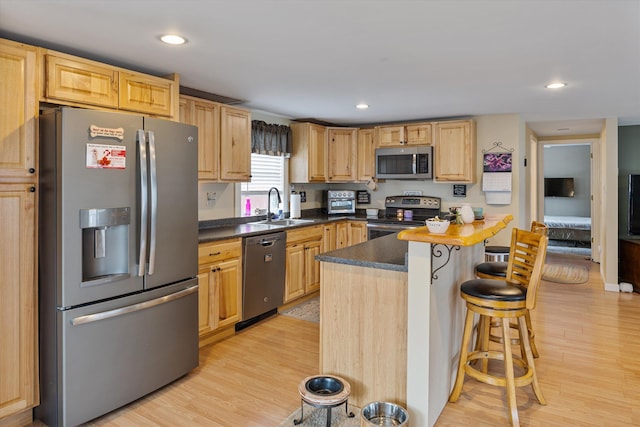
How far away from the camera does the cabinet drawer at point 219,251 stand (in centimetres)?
334

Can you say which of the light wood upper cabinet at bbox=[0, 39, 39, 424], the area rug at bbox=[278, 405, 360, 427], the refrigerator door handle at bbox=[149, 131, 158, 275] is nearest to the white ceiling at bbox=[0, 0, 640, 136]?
the light wood upper cabinet at bbox=[0, 39, 39, 424]

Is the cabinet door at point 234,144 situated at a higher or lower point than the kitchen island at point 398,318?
higher

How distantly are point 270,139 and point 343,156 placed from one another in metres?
1.21

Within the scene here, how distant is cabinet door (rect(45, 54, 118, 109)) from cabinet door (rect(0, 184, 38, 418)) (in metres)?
0.62

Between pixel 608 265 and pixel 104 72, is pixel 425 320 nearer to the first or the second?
pixel 104 72

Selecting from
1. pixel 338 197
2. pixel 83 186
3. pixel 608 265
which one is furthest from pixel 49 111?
pixel 608 265

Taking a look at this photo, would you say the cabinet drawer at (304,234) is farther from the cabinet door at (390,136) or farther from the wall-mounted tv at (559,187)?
the wall-mounted tv at (559,187)

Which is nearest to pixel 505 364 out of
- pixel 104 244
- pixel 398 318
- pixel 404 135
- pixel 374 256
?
pixel 398 318

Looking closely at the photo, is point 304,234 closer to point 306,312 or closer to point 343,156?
point 306,312

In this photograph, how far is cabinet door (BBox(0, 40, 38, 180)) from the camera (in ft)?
7.22

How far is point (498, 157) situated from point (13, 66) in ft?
15.7

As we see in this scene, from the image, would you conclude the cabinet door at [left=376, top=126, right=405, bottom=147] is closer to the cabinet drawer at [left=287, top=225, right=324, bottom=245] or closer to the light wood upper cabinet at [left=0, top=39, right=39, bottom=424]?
the cabinet drawer at [left=287, top=225, right=324, bottom=245]

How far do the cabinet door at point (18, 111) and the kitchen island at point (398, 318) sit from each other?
179cm

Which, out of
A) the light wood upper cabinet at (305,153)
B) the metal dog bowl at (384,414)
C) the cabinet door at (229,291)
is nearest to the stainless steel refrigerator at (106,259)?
the cabinet door at (229,291)
